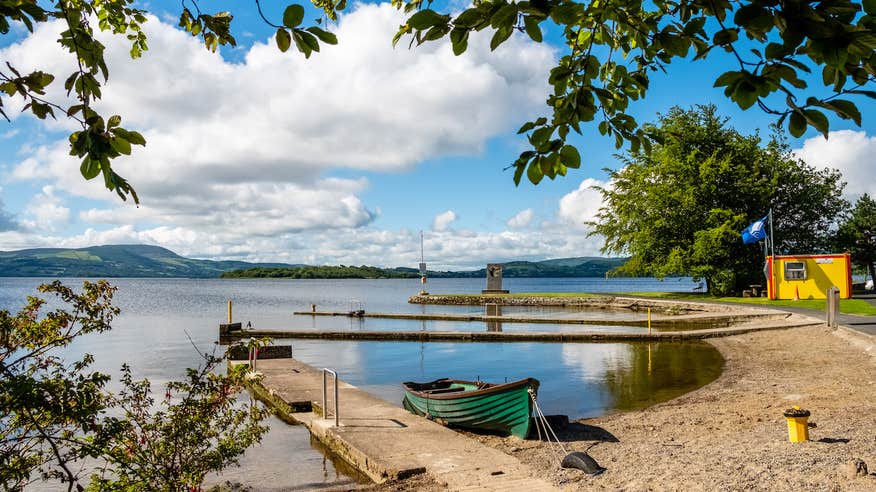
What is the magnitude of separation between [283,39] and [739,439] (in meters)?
9.35

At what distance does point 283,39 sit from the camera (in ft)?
8.71

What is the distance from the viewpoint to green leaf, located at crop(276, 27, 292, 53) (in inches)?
104

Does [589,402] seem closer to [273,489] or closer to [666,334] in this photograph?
[273,489]

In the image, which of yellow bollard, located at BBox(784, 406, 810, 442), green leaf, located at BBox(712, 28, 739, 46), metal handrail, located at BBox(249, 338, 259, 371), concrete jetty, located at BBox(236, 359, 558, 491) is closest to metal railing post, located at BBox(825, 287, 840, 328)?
yellow bollard, located at BBox(784, 406, 810, 442)

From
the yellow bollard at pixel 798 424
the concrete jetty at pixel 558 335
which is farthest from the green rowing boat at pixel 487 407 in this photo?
the concrete jetty at pixel 558 335

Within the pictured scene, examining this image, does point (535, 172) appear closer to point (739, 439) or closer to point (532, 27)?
point (532, 27)

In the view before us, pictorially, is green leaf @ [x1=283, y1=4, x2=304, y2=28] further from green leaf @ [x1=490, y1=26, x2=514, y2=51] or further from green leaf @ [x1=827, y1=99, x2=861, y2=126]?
green leaf @ [x1=827, y1=99, x2=861, y2=126]

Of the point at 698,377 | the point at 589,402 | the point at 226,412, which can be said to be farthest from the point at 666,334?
the point at 226,412

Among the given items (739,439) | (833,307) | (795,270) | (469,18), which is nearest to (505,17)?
(469,18)

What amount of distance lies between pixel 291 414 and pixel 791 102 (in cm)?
1393

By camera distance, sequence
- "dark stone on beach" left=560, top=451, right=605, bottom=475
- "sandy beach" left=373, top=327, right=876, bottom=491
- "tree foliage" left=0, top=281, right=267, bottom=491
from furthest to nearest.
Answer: "dark stone on beach" left=560, top=451, right=605, bottom=475 < "sandy beach" left=373, top=327, right=876, bottom=491 < "tree foliage" left=0, top=281, right=267, bottom=491

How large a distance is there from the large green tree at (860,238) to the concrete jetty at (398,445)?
47.4 m

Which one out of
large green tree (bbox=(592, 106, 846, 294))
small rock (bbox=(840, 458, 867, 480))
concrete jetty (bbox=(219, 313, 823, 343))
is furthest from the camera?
large green tree (bbox=(592, 106, 846, 294))

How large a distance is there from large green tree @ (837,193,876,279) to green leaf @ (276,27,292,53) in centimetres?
5534
